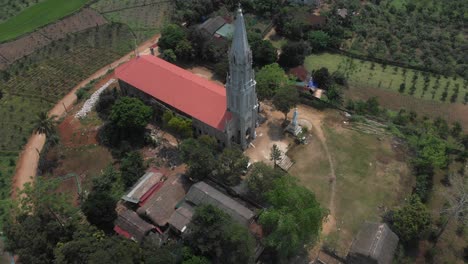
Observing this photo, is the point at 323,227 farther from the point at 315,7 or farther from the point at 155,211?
the point at 315,7

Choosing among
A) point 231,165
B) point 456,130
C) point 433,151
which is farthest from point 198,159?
point 456,130

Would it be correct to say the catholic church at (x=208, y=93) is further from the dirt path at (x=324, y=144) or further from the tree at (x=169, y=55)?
the dirt path at (x=324, y=144)

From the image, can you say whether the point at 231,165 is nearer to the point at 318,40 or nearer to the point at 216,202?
the point at 216,202

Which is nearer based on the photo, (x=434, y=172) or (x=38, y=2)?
(x=434, y=172)

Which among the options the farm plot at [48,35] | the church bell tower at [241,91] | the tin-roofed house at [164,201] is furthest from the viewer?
the farm plot at [48,35]

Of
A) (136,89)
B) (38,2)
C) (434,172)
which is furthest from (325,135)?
(38,2)

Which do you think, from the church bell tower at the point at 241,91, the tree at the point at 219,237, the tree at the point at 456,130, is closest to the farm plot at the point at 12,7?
the church bell tower at the point at 241,91

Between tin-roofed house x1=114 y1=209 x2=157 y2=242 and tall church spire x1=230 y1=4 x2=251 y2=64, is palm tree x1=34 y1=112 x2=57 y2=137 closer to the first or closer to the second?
tin-roofed house x1=114 y1=209 x2=157 y2=242

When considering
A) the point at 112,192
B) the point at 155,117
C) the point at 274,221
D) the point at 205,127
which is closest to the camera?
the point at 274,221
